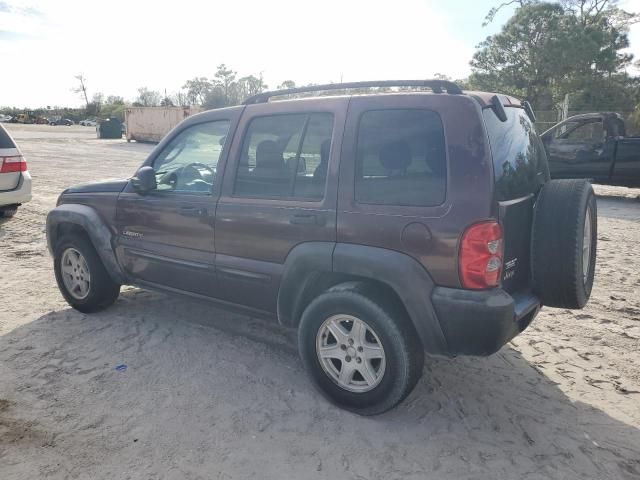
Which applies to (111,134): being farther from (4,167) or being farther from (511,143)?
(511,143)

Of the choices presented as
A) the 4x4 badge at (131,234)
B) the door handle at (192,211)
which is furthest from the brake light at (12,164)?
the door handle at (192,211)

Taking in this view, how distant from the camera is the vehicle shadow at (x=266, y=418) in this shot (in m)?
2.64

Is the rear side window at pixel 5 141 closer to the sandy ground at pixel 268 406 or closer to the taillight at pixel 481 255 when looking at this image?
the sandy ground at pixel 268 406

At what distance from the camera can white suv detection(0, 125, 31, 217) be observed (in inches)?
309

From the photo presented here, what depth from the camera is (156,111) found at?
96.6 ft

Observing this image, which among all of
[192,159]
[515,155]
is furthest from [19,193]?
[515,155]

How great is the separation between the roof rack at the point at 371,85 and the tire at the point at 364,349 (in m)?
1.21

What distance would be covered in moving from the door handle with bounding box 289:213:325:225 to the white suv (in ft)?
21.7

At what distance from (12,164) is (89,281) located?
4639mm

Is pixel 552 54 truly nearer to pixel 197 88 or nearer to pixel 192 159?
pixel 192 159

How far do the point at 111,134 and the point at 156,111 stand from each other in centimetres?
938

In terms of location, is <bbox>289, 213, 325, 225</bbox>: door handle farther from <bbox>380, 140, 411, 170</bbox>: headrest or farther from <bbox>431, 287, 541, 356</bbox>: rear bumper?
<bbox>431, 287, 541, 356</bbox>: rear bumper

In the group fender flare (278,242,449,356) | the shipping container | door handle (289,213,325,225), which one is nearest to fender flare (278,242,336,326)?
fender flare (278,242,449,356)

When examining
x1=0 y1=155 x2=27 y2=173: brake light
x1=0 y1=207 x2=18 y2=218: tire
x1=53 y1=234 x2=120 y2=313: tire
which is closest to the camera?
x1=53 y1=234 x2=120 y2=313: tire
